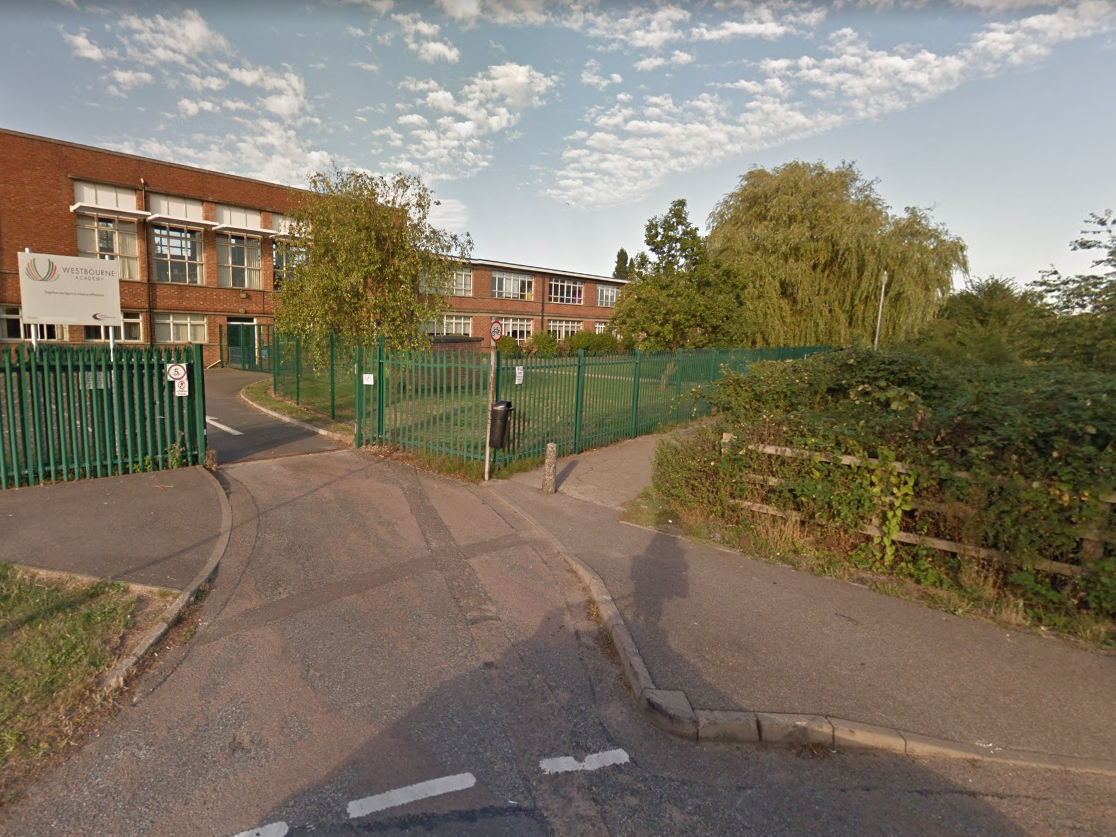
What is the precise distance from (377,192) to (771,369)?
31.8 feet

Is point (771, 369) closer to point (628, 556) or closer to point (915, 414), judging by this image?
point (915, 414)

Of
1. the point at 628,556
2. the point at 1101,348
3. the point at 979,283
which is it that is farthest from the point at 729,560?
the point at 979,283

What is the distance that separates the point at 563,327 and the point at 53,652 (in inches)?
1640

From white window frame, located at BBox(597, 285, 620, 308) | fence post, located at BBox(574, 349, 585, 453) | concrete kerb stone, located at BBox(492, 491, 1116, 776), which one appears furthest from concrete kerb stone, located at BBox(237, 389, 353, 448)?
→ white window frame, located at BBox(597, 285, 620, 308)

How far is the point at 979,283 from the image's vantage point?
25656 mm

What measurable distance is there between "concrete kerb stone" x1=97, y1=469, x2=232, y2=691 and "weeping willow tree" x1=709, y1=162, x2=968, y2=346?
18.3 meters

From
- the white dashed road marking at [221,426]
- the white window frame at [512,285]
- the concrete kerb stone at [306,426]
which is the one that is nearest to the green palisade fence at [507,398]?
the concrete kerb stone at [306,426]

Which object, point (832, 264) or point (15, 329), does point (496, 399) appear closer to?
point (832, 264)

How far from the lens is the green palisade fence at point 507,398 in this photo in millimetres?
8445

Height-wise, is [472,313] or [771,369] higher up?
[472,313]

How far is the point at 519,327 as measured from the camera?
40.2 metres

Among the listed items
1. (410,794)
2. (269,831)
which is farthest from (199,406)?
(410,794)

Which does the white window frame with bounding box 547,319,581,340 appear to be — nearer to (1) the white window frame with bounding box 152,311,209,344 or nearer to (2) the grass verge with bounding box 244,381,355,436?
(1) the white window frame with bounding box 152,311,209,344

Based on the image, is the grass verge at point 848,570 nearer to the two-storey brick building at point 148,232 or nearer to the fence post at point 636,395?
the fence post at point 636,395
